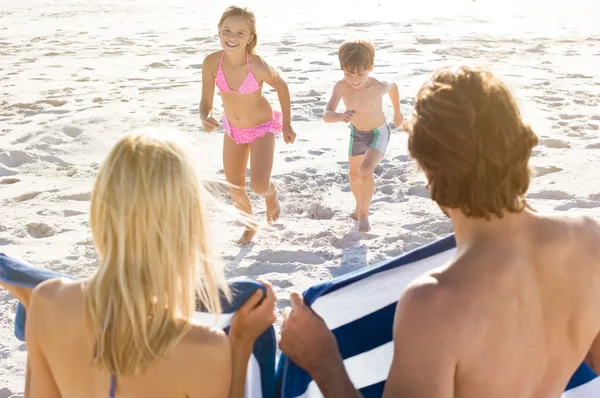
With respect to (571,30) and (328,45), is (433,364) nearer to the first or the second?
(328,45)

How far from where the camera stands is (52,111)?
7895 mm

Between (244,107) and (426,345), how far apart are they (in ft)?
11.9

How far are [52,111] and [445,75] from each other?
6.65m

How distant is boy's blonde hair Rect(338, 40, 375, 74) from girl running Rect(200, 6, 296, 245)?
0.44 m

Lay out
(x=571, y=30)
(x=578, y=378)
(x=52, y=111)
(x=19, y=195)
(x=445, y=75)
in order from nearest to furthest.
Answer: (x=445, y=75) < (x=578, y=378) < (x=19, y=195) < (x=52, y=111) < (x=571, y=30)

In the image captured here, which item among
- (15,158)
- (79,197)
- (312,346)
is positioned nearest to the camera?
(312,346)

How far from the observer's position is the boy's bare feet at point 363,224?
5.06 meters

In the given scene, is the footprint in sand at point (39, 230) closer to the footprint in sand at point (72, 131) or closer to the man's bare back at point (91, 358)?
the footprint in sand at point (72, 131)

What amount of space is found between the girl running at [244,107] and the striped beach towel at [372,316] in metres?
2.71

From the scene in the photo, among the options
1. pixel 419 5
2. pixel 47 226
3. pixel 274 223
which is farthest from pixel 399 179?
pixel 419 5

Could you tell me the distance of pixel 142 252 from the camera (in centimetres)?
194

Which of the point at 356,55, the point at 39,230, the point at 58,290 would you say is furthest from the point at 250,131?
the point at 58,290

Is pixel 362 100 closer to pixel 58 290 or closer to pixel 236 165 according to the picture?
pixel 236 165

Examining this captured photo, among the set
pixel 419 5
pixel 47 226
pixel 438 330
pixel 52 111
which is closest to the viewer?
pixel 438 330
